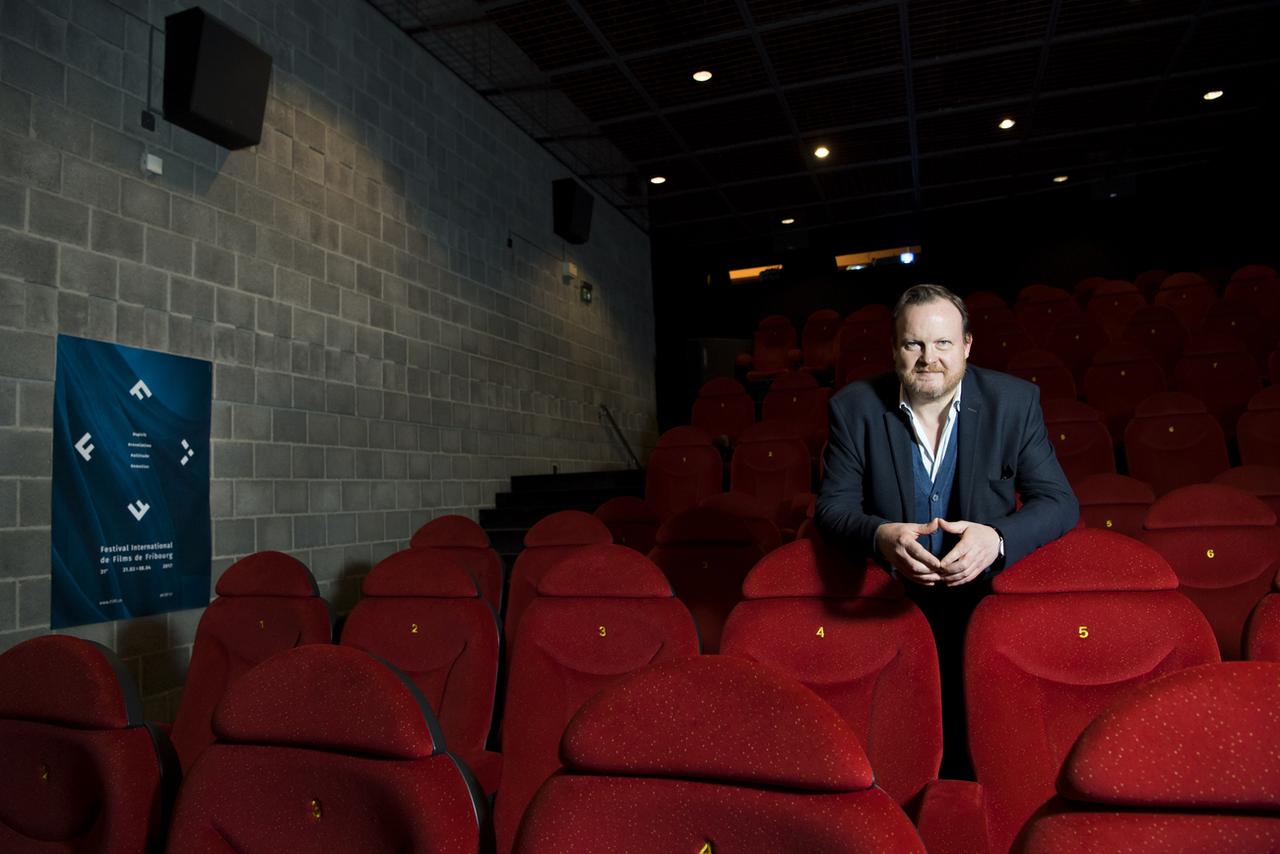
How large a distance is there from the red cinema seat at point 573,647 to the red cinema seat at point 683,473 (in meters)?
3.24

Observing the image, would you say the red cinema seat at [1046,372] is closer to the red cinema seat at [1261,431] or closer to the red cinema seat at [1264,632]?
the red cinema seat at [1261,431]

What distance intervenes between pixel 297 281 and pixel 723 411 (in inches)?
140

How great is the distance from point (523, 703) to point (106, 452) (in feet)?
7.83

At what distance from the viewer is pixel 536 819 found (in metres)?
0.80

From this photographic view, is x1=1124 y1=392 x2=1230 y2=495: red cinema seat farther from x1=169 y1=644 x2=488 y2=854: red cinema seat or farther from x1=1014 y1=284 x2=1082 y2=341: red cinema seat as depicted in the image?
x1=169 y1=644 x2=488 y2=854: red cinema seat

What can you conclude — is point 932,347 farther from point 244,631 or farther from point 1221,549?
point 244,631

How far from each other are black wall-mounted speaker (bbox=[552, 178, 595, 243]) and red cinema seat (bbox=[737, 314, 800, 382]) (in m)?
2.16

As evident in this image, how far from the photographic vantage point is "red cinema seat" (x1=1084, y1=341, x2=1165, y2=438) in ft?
17.1

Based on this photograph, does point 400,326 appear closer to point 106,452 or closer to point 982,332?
point 106,452

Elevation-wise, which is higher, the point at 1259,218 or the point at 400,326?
the point at 1259,218

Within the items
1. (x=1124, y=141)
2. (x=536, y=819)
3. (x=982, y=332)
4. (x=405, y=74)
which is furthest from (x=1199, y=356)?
(x=536, y=819)

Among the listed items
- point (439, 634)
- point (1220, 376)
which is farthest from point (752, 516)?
point (1220, 376)

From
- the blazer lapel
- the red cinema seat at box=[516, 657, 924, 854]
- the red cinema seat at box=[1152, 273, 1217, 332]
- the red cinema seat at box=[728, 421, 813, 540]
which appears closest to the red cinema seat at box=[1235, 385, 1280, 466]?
the red cinema seat at box=[728, 421, 813, 540]

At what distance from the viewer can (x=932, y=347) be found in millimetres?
1668
